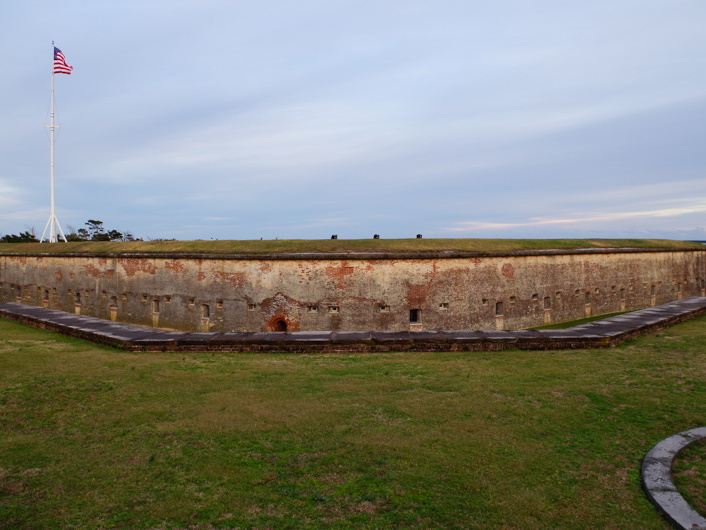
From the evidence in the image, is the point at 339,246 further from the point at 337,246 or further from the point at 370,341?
the point at 370,341

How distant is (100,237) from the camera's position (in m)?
39.3

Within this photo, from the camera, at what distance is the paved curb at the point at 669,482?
3.30 meters

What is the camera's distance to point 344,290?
13.5m

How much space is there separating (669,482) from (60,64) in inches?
1156

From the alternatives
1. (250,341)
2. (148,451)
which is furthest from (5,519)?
(250,341)

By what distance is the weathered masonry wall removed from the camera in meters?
13.5

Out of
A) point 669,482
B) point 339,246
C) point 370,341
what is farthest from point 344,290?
point 669,482

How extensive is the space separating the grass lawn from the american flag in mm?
21441

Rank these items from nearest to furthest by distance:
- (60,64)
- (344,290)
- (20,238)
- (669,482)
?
(669,482) → (344,290) → (60,64) → (20,238)

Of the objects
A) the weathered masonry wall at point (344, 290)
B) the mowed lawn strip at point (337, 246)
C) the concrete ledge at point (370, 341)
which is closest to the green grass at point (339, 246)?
the mowed lawn strip at point (337, 246)

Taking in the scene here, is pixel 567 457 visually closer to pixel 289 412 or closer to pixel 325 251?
pixel 289 412

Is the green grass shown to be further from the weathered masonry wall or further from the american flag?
the american flag

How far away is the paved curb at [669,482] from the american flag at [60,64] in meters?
28.7

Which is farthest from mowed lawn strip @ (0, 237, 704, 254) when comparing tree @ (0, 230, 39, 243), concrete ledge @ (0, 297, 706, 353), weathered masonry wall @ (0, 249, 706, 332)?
tree @ (0, 230, 39, 243)
